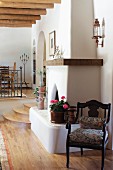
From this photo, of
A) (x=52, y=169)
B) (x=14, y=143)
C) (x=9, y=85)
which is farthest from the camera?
(x=9, y=85)

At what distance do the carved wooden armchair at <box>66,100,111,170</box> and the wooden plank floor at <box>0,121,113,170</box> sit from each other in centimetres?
19

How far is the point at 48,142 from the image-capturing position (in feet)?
14.9

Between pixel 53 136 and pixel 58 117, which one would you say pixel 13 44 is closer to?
pixel 58 117

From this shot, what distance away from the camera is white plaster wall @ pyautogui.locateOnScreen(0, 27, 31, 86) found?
11.1 metres

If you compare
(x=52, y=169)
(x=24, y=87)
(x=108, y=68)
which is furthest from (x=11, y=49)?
(x=52, y=169)

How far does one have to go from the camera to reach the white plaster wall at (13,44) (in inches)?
439

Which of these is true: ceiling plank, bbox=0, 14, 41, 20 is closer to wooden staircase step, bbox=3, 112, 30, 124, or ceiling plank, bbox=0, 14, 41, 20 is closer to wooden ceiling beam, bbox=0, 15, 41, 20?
wooden ceiling beam, bbox=0, 15, 41, 20

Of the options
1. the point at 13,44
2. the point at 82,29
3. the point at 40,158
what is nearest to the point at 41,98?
the point at 82,29

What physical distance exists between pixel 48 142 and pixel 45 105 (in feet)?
6.52

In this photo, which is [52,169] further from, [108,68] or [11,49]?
[11,49]

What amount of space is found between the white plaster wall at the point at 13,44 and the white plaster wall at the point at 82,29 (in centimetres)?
655

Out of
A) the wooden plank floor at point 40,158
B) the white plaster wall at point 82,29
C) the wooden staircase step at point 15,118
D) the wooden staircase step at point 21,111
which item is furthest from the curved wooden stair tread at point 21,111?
the white plaster wall at point 82,29

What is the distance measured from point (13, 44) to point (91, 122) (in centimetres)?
774

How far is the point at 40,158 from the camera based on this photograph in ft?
13.8
